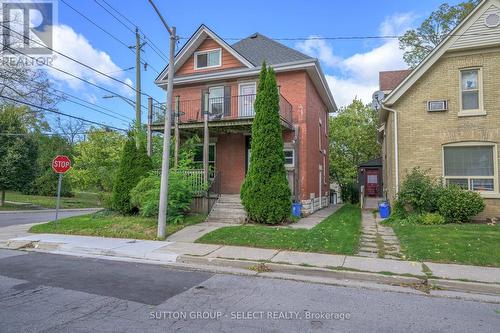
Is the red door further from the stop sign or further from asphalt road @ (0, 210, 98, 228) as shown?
the stop sign

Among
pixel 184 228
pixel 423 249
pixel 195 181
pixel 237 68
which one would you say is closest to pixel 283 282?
pixel 423 249

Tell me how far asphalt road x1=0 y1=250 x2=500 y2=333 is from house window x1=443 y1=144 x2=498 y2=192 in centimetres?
853

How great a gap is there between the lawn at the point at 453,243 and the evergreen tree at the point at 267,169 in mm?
3882

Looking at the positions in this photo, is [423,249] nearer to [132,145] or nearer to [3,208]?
[132,145]

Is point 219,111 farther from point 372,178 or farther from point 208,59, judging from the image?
point 372,178

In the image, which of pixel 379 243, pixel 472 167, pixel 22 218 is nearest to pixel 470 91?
pixel 472 167

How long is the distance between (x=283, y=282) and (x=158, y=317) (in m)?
2.46

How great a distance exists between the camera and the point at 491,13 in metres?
11.9

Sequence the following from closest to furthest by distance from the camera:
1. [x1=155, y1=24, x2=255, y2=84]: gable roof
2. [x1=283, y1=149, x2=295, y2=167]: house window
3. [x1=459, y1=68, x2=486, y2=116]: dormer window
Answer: [x1=459, y1=68, x2=486, y2=116]: dormer window < [x1=283, y1=149, x2=295, y2=167]: house window < [x1=155, y1=24, x2=255, y2=84]: gable roof

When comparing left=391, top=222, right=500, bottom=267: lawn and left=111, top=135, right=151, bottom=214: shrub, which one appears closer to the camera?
left=391, top=222, right=500, bottom=267: lawn

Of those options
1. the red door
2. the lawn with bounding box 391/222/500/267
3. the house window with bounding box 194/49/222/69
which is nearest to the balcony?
the house window with bounding box 194/49/222/69

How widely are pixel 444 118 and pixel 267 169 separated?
6.92 metres

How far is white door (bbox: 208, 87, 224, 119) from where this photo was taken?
53.4 ft

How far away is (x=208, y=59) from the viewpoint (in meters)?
17.2
